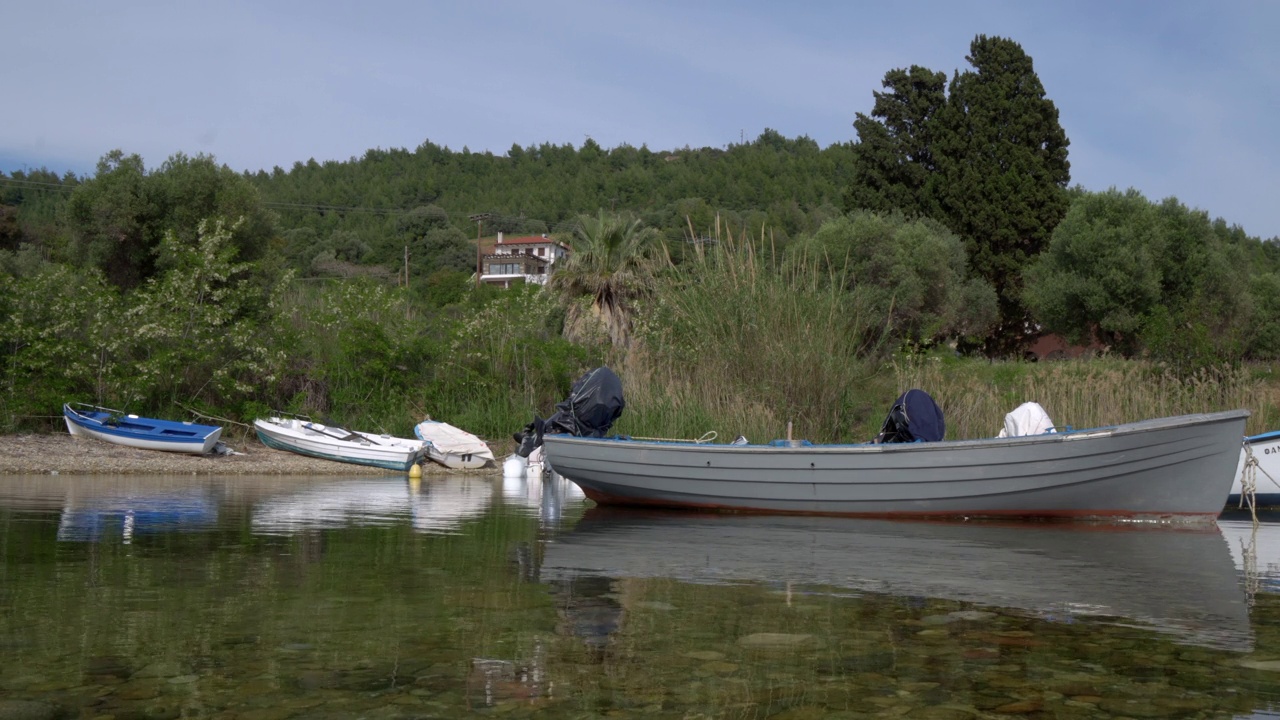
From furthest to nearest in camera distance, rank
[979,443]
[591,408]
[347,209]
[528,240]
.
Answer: [528,240]
[347,209]
[591,408]
[979,443]

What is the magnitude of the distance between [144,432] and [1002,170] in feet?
119

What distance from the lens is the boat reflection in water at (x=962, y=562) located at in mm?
6305

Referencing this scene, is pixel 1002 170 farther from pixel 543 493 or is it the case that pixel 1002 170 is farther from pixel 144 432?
pixel 144 432

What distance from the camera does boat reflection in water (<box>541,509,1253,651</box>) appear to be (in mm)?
6305

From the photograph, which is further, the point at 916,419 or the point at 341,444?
the point at 341,444

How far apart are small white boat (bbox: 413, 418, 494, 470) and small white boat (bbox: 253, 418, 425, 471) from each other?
58cm

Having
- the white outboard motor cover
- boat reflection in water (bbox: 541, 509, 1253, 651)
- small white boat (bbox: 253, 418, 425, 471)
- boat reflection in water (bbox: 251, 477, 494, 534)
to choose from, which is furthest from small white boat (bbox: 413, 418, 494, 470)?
the white outboard motor cover

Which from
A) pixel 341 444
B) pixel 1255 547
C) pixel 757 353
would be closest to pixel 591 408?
pixel 757 353

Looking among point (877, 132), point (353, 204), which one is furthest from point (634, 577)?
point (353, 204)

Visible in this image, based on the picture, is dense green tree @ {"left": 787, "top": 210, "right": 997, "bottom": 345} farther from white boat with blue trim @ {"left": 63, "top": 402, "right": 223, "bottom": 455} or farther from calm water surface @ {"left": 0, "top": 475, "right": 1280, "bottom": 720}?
calm water surface @ {"left": 0, "top": 475, "right": 1280, "bottom": 720}

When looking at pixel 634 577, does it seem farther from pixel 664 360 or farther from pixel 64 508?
pixel 664 360

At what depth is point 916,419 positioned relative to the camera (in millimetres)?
11805

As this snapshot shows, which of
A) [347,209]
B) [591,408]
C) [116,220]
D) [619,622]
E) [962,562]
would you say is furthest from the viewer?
[347,209]

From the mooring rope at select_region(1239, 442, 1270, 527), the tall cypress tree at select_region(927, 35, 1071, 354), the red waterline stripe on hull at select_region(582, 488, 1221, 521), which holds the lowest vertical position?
the red waterline stripe on hull at select_region(582, 488, 1221, 521)
